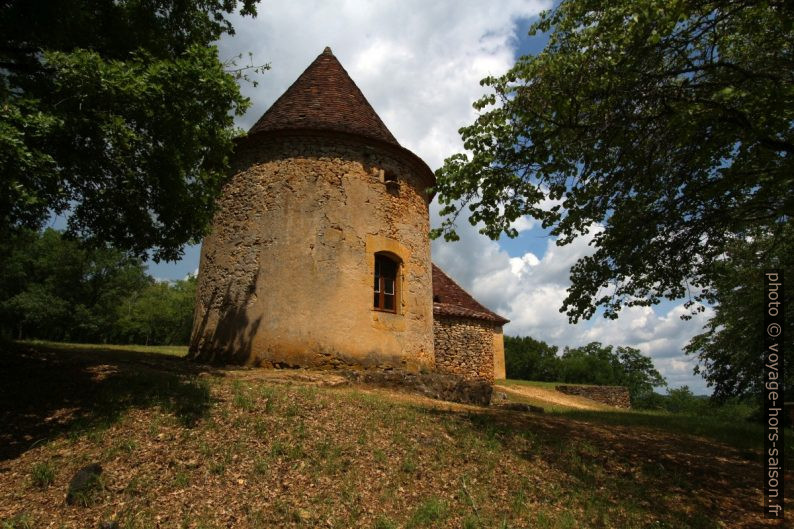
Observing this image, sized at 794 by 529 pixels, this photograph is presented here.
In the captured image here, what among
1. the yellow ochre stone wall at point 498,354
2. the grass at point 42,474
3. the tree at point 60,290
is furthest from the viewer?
the tree at point 60,290

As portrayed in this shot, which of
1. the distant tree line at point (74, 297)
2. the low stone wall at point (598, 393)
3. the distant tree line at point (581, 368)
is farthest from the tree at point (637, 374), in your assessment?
the distant tree line at point (74, 297)

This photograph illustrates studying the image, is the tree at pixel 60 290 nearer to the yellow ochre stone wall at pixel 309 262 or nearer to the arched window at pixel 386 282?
the yellow ochre stone wall at pixel 309 262

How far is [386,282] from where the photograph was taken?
1128 cm

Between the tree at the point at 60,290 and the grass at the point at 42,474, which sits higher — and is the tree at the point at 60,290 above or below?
above

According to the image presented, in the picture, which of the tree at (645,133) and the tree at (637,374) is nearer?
the tree at (645,133)

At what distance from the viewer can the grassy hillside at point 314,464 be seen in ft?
14.9

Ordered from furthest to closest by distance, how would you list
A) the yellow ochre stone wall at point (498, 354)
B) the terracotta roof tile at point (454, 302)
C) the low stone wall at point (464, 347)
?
the yellow ochre stone wall at point (498, 354)
the terracotta roof tile at point (454, 302)
the low stone wall at point (464, 347)

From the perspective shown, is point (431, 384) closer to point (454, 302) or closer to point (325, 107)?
point (325, 107)

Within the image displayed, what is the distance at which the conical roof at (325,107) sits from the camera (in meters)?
11.1

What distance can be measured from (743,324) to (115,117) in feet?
43.1

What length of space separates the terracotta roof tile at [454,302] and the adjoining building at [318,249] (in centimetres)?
715

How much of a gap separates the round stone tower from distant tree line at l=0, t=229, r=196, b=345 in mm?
24795

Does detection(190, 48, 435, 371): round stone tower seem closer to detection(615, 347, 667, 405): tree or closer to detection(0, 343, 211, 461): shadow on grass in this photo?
detection(0, 343, 211, 461): shadow on grass

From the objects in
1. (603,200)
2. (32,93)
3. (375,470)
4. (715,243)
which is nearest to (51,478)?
(375,470)
